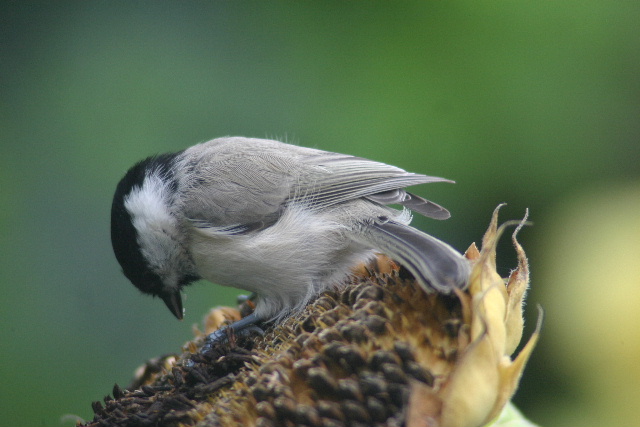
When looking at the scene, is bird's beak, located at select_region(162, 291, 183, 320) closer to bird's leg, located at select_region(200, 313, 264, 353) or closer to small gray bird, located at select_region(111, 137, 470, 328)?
small gray bird, located at select_region(111, 137, 470, 328)

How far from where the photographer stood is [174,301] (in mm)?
2566

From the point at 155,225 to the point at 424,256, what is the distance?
1.13 metres

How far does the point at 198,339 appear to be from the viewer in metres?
2.22

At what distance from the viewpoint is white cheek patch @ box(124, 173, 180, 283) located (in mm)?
2391

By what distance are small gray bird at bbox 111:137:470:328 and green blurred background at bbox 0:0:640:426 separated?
2.58 ft

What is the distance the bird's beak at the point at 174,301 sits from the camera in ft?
8.35

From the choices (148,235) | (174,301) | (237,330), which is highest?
(148,235)

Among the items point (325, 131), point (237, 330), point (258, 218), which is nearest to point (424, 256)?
point (237, 330)

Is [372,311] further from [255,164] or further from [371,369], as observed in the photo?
[255,164]

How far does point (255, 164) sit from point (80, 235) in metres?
1.49

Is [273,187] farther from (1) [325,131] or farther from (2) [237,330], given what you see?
(1) [325,131]

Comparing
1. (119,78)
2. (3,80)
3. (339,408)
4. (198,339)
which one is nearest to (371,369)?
(339,408)

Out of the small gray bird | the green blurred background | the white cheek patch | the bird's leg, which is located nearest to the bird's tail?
the small gray bird

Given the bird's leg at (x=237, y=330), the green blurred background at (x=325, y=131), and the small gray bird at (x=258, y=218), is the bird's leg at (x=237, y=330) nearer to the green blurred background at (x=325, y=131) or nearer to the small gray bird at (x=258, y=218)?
the small gray bird at (x=258, y=218)
